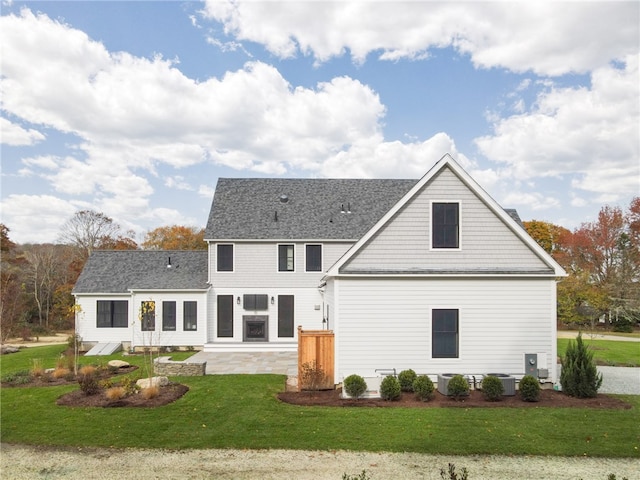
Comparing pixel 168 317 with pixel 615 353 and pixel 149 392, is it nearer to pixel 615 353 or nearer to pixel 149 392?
pixel 149 392

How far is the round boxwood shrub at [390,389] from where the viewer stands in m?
13.2

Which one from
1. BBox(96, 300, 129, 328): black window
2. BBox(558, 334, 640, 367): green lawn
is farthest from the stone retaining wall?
BBox(558, 334, 640, 367): green lawn

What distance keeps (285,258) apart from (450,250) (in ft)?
40.2

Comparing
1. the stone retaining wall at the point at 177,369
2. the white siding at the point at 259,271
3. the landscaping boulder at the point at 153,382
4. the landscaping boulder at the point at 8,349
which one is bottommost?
the landscaping boulder at the point at 8,349

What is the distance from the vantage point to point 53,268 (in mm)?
43469

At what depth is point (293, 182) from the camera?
2869 cm

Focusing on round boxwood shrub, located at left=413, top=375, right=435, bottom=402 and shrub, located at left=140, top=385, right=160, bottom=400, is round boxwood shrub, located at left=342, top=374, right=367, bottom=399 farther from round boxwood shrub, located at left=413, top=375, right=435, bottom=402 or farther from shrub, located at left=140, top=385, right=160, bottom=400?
shrub, located at left=140, top=385, right=160, bottom=400

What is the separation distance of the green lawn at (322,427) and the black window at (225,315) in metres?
11.4

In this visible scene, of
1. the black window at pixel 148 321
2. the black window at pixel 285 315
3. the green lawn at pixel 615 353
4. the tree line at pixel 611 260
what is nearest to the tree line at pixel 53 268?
the black window at pixel 148 321

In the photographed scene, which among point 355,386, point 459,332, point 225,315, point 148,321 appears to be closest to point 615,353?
point 459,332

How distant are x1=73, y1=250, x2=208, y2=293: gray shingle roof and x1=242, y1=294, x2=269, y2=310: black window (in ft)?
7.74

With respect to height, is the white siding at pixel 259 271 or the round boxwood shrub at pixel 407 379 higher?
the white siding at pixel 259 271

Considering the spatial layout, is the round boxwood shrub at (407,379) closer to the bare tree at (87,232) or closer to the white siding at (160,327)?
the white siding at (160,327)

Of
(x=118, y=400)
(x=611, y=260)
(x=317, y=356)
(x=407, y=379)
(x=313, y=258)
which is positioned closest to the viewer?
(x=118, y=400)
